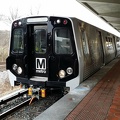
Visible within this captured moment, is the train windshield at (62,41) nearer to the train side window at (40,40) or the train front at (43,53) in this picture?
the train front at (43,53)

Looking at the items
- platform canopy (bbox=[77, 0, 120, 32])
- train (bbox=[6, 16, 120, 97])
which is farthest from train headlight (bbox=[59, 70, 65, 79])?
platform canopy (bbox=[77, 0, 120, 32])

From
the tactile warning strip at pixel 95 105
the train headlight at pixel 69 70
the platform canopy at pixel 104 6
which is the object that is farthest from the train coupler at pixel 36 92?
the platform canopy at pixel 104 6

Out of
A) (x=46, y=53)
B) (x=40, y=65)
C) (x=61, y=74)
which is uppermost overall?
(x=46, y=53)

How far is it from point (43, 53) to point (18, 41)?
0.95 m

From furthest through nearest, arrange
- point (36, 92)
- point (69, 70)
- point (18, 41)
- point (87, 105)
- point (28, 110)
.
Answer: point (18, 41), point (36, 92), point (69, 70), point (28, 110), point (87, 105)

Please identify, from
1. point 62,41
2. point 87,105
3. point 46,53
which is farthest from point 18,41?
point 87,105

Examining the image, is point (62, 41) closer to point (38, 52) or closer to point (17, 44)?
point (38, 52)

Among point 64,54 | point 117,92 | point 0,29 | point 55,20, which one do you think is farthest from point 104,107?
point 0,29

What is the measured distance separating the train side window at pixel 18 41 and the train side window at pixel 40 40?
0.46 m

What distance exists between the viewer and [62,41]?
18.2 feet

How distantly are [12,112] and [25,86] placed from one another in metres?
1.07

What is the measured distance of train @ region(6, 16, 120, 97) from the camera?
5.46m

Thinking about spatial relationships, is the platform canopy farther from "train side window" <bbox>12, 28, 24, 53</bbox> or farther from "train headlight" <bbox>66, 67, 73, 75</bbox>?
"train headlight" <bbox>66, 67, 73, 75</bbox>

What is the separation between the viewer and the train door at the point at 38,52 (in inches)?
228
